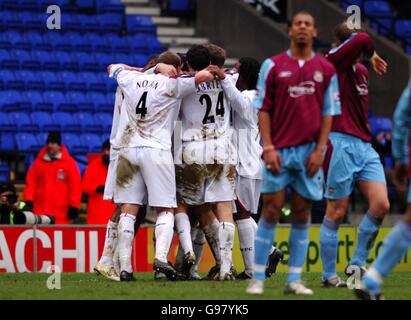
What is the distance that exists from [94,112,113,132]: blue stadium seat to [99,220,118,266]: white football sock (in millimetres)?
11289

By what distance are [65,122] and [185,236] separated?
11.8 meters

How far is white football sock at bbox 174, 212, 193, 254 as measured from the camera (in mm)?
12201

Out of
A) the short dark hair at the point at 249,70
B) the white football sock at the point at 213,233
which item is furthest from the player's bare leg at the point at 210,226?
the short dark hair at the point at 249,70

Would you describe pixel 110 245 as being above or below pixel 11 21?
below

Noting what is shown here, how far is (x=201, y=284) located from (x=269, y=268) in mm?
1698

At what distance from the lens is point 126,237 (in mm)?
11875

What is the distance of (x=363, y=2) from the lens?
29203 mm

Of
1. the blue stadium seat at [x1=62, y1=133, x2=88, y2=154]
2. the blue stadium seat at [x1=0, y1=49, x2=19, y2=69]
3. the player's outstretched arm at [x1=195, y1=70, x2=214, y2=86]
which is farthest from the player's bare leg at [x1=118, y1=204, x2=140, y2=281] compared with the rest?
the blue stadium seat at [x1=0, y1=49, x2=19, y2=69]

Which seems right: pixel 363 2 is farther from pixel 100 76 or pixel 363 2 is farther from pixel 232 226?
pixel 232 226

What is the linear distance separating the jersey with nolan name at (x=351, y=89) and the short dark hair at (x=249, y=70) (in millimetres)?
1999

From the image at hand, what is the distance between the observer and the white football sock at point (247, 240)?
1278cm

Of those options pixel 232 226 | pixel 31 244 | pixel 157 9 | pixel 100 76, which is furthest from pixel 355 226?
pixel 157 9

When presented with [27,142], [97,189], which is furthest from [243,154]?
[27,142]

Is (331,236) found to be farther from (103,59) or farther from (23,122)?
(103,59)
